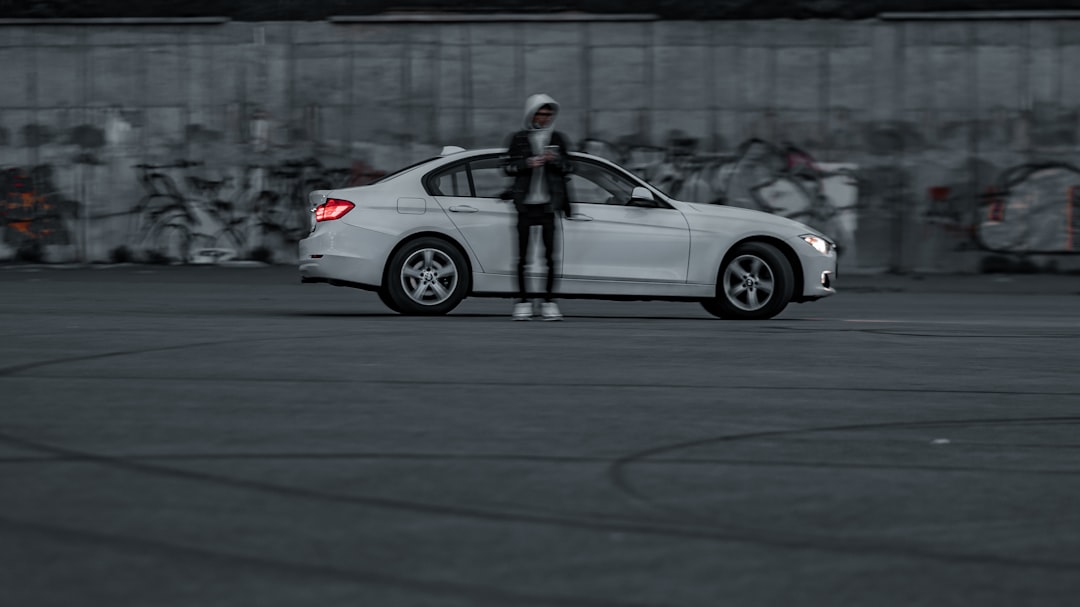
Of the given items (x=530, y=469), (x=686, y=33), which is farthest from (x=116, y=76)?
(x=530, y=469)

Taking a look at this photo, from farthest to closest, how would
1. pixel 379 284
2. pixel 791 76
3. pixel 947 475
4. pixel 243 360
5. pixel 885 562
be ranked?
pixel 791 76 → pixel 379 284 → pixel 243 360 → pixel 947 475 → pixel 885 562

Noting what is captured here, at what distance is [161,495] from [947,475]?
8.53 feet

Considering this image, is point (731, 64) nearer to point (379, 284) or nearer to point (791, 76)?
point (791, 76)

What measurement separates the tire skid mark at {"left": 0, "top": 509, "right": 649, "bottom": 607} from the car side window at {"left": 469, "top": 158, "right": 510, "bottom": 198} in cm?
892

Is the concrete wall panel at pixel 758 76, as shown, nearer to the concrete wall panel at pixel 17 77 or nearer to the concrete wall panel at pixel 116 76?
the concrete wall panel at pixel 116 76

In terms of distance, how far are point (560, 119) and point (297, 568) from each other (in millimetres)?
20662

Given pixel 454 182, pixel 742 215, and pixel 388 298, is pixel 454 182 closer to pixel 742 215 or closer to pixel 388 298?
pixel 388 298

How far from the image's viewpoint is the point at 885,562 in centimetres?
430

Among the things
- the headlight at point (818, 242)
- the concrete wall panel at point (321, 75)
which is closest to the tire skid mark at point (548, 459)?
the headlight at point (818, 242)

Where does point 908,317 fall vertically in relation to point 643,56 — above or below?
below

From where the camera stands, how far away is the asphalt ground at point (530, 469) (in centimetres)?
406

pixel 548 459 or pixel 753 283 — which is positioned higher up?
pixel 753 283

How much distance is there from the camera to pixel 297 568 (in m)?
4.10

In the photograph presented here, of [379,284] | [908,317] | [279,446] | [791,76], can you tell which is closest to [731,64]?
[791,76]
